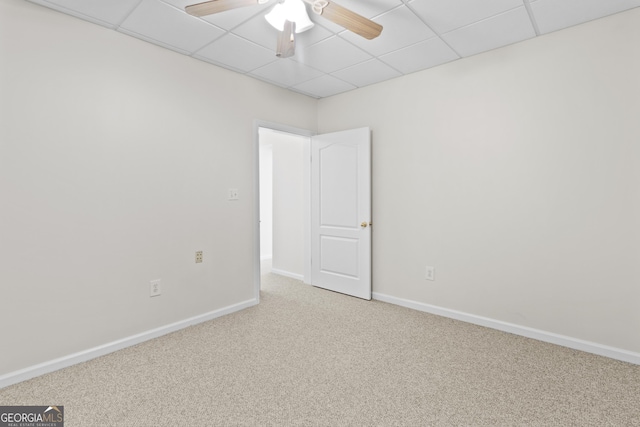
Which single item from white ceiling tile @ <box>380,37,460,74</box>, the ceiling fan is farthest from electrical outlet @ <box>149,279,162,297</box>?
white ceiling tile @ <box>380,37,460,74</box>

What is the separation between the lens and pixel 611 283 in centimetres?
228

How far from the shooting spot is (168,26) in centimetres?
231

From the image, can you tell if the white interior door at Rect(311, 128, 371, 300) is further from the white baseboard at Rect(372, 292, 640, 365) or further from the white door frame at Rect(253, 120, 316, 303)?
the white baseboard at Rect(372, 292, 640, 365)

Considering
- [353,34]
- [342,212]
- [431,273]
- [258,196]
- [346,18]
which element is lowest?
[431,273]

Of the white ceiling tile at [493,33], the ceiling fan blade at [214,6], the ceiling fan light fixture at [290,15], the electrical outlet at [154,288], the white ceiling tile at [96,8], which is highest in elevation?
the white ceiling tile at [493,33]

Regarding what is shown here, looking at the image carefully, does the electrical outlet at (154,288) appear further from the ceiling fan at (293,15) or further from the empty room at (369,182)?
the ceiling fan at (293,15)

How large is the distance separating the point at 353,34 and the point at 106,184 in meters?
2.19

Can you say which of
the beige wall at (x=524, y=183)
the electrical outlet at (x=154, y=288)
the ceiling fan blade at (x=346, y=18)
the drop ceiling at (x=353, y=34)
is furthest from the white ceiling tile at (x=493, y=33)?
the electrical outlet at (x=154, y=288)

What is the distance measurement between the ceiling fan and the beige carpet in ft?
7.07

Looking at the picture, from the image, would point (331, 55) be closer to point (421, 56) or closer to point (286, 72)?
point (286, 72)

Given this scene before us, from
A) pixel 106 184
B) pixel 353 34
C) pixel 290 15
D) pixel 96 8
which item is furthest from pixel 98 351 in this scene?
pixel 353 34

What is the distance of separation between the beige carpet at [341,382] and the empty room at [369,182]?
0.02 meters

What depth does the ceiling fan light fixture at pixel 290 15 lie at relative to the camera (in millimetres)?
1942

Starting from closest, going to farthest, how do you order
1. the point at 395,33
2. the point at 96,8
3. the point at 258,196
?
1. the point at 96,8
2. the point at 395,33
3. the point at 258,196
